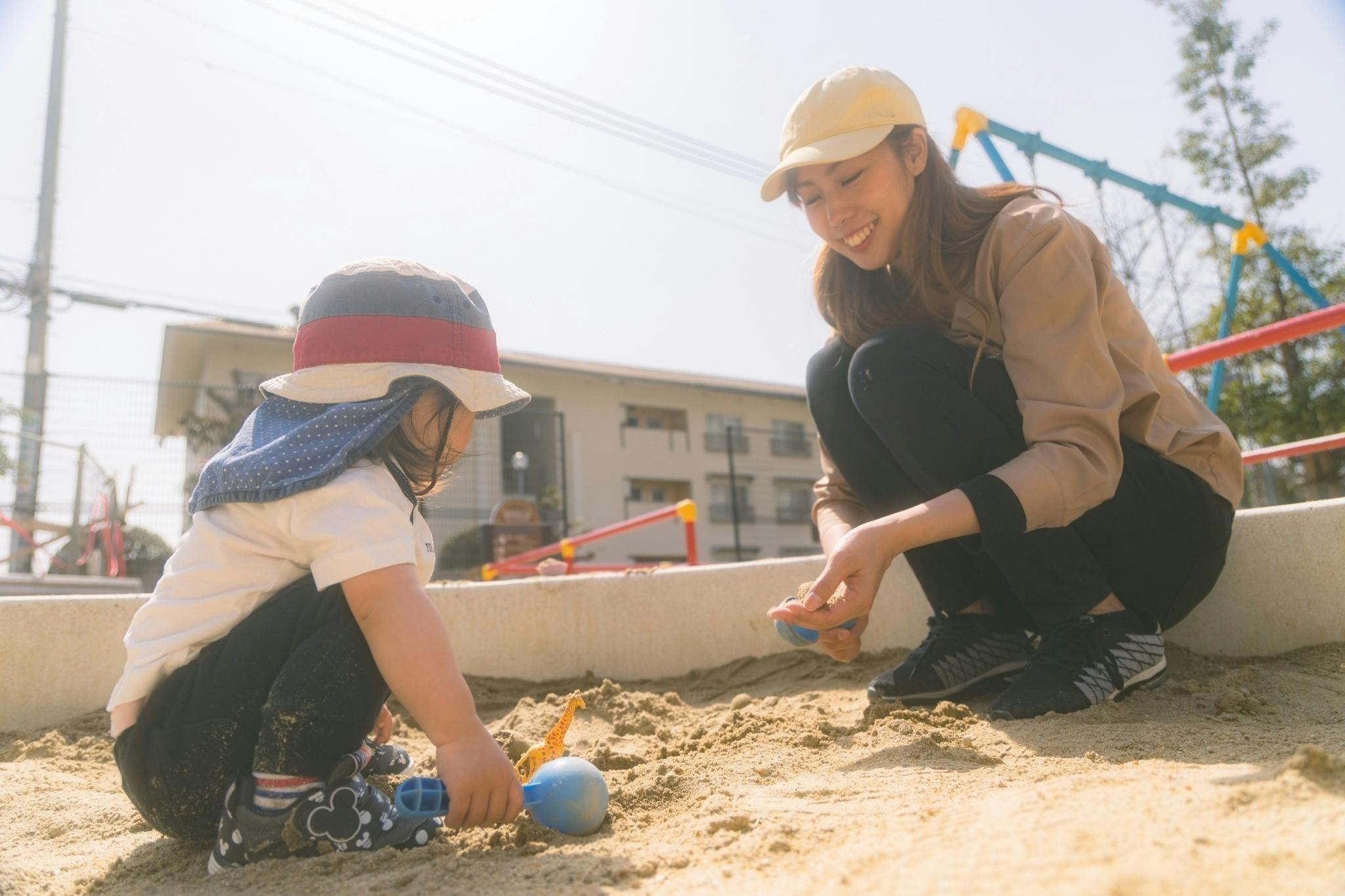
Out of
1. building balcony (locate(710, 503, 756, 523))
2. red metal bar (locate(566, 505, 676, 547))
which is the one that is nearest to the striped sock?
red metal bar (locate(566, 505, 676, 547))

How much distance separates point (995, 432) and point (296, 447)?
1097 mm

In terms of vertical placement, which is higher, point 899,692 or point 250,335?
point 250,335

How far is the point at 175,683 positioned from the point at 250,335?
43.8 ft

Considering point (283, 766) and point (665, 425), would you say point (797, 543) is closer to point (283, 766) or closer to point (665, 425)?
point (665, 425)

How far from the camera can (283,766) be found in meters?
1.08

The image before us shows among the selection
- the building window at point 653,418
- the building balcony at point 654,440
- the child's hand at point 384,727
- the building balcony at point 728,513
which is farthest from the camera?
the building balcony at point 728,513

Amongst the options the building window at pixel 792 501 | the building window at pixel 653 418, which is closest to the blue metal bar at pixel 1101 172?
the building window at pixel 653 418

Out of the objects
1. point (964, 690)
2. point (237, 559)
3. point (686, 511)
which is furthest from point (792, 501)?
point (237, 559)

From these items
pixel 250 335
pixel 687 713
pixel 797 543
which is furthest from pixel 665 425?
pixel 687 713

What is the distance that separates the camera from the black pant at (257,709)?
108 cm

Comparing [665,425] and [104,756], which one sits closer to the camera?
[104,756]

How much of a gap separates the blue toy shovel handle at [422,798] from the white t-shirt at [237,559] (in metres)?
0.26

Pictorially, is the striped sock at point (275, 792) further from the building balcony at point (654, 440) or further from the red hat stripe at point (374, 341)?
the building balcony at point (654, 440)

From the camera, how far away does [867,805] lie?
1.02 meters
